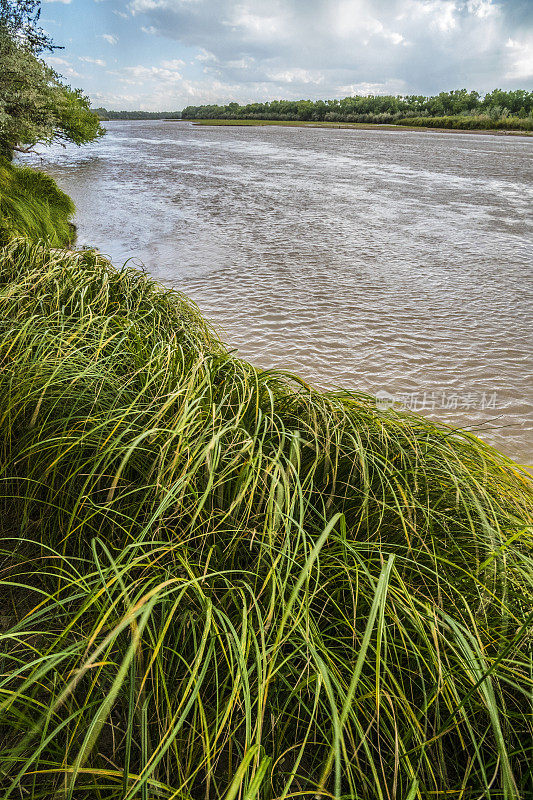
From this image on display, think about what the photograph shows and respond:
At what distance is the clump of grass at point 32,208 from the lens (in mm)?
5805

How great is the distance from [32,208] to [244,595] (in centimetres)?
722

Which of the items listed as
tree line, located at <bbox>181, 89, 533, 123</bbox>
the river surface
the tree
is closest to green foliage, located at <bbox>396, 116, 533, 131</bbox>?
tree line, located at <bbox>181, 89, 533, 123</bbox>

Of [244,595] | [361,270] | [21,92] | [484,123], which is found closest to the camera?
[244,595]

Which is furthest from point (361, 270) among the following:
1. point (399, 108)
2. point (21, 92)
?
point (399, 108)

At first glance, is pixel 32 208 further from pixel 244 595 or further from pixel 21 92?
pixel 244 595

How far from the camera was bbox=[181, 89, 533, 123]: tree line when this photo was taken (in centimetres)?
5956

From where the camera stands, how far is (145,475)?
182 centimetres

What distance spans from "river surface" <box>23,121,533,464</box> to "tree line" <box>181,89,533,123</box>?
51.7 m

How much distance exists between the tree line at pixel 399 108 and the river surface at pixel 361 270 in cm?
Answer: 5169

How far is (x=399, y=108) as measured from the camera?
66.7 m

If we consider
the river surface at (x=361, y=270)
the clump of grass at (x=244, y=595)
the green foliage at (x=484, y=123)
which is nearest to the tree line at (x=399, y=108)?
the green foliage at (x=484, y=123)

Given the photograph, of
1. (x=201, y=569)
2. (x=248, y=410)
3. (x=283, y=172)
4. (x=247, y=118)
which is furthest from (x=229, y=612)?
(x=247, y=118)

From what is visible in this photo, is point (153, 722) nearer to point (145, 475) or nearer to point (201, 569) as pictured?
point (201, 569)

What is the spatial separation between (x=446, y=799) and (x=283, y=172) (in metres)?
19.4
